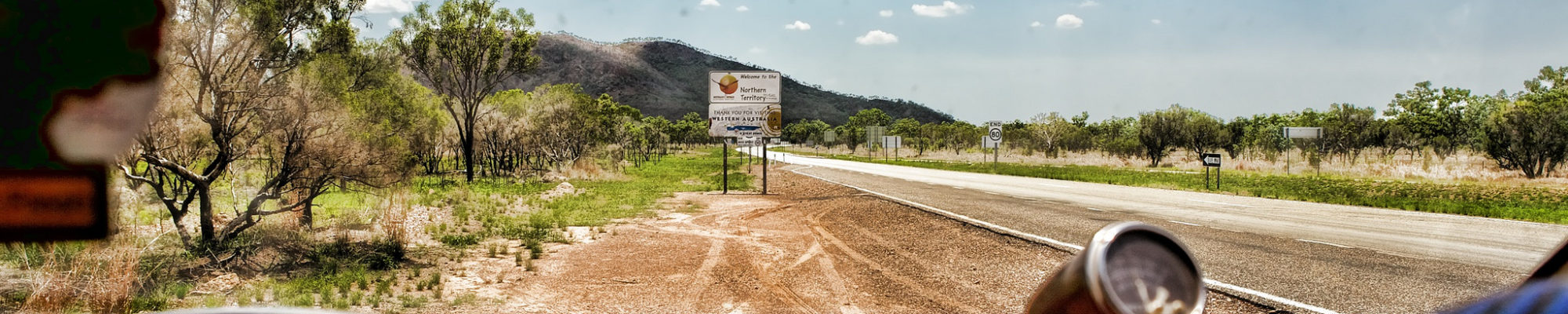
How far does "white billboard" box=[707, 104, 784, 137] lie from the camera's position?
70.2 feet

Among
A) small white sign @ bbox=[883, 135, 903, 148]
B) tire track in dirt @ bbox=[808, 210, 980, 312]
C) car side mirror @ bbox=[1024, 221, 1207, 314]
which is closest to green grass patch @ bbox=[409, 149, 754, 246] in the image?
tire track in dirt @ bbox=[808, 210, 980, 312]

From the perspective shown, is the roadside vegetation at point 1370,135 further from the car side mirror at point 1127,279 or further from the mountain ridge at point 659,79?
the mountain ridge at point 659,79

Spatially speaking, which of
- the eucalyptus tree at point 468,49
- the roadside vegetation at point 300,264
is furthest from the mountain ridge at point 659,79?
the roadside vegetation at point 300,264

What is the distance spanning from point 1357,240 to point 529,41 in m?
28.0

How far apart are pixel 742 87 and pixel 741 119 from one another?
83 cm

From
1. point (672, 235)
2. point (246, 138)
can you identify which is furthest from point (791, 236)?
point (246, 138)

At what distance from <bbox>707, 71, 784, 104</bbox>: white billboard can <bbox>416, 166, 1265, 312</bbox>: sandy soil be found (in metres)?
8.03

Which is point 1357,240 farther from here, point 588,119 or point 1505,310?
point 588,119

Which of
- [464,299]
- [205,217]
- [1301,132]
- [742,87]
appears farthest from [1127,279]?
[1301,132]

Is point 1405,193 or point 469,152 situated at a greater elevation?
point 469,152

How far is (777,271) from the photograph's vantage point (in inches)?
342

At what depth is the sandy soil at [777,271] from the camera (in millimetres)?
6996

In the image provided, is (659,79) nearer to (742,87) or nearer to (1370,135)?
(1370,135)

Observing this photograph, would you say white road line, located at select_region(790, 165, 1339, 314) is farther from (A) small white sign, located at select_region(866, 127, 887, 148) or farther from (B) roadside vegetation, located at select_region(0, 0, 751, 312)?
(A) small white sign, located at select_region(866, 127, 887, 148)
